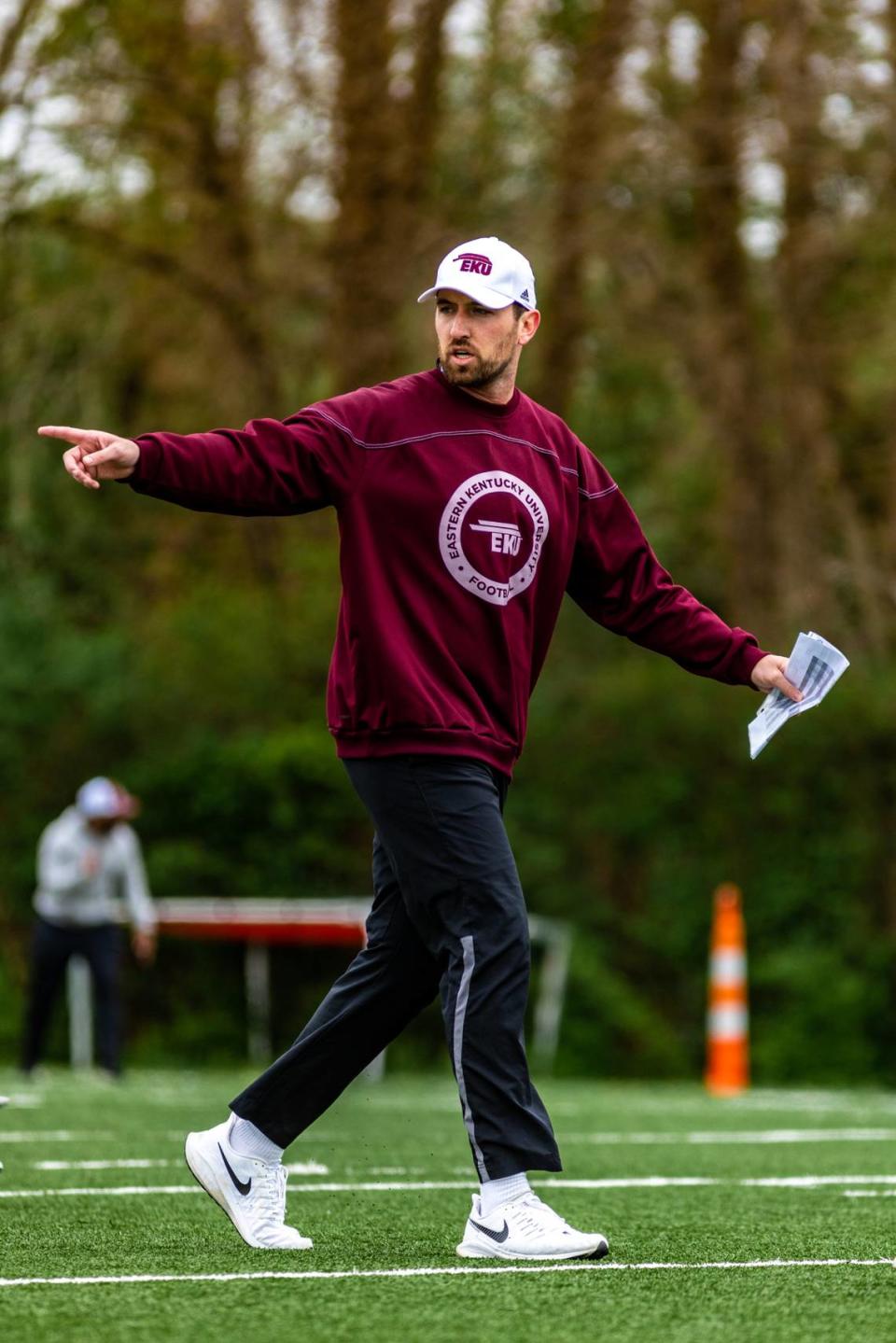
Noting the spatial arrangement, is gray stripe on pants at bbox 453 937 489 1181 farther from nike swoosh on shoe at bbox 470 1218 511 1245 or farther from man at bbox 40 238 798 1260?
nike swoosh on shoe at bbox 470 1218 511 1245

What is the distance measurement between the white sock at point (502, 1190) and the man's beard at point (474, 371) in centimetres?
178

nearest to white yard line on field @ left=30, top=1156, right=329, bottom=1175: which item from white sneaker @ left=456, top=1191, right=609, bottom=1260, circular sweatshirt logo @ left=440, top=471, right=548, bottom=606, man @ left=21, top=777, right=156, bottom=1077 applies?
white sneaker @ left=456, top=1191, right=609, bottom=1260

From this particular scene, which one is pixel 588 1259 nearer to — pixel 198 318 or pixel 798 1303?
pixel 798 1303

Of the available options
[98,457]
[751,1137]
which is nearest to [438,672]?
[98,457]

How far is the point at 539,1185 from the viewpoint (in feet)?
22.6

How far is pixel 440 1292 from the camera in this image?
445 cm

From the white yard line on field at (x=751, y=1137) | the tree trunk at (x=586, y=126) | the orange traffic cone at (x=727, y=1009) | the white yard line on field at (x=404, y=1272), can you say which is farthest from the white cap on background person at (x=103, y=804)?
the white yard line on field at (x=404, y=1272)

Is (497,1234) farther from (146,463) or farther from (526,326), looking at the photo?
(526,326)

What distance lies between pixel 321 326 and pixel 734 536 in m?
4.39

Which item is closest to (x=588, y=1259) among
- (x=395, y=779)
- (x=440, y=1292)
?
(x=440, y=1292)

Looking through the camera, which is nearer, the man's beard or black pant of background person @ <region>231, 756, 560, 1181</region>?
black pant of background person @ <region>231, 756, 560, 1181</region>

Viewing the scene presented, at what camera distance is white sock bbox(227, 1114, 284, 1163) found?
5289 millimetres

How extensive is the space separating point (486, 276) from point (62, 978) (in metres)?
10.0

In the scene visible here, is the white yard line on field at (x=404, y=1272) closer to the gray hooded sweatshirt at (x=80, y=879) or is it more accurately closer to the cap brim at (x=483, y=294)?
the cap brim at (x=483, y=294)
